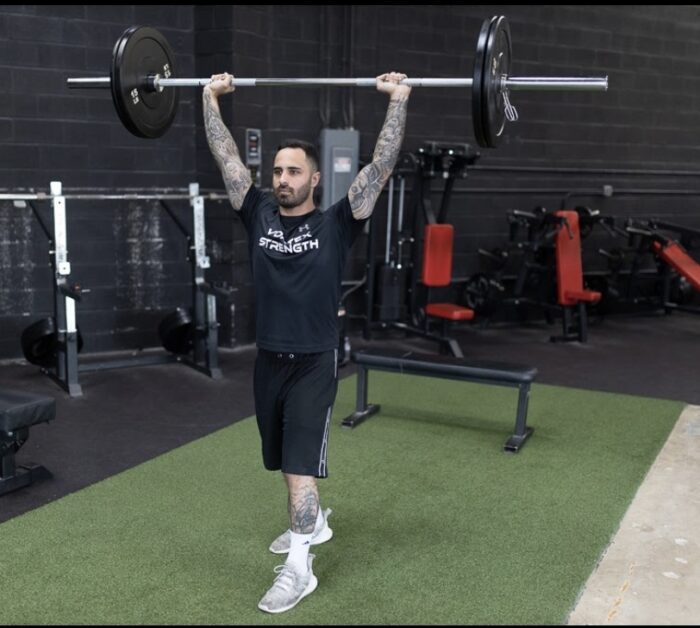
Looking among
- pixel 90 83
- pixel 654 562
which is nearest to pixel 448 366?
pixel 654 562

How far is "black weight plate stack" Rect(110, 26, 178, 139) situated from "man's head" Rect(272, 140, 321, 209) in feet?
2.81

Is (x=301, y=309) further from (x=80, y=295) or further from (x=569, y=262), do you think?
(x=569, y=262)

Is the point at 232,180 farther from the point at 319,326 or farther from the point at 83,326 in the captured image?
the point at 83,326

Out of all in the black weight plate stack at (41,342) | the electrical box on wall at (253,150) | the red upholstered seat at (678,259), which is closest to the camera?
the black weight plate stack at (41,342)

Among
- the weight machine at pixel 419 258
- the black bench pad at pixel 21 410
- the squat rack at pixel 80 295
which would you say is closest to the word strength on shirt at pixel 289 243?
the black bench pad at pixel 21 410

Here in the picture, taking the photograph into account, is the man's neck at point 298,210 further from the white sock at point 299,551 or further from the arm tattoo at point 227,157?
the white sock at point 299,551

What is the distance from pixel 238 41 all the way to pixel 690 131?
4.69 metres

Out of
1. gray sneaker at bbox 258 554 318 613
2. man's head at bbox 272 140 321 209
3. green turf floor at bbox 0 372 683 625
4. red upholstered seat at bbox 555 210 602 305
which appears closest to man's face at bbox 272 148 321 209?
man's head at bbox 272 140 321 209

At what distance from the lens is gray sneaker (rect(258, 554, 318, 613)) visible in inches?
91.4

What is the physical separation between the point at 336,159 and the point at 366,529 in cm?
361

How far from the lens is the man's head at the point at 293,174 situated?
7.70ft

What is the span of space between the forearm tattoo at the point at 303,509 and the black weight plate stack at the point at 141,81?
150 cm

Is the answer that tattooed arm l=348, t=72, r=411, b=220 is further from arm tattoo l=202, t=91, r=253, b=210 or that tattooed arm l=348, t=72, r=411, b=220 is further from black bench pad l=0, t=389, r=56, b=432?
black bench pad l=0, t=389, r=56, b=432

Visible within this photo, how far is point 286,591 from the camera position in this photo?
2334mm
